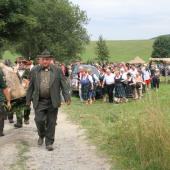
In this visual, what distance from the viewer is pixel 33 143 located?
6277mm

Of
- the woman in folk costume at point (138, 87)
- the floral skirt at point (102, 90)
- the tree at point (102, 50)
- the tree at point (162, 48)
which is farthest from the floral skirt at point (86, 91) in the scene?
the tree at point (162, 48)

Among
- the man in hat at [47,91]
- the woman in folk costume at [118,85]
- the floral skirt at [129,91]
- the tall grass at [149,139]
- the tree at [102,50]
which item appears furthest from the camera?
the tree at [102,50]

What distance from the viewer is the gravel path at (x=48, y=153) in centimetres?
481

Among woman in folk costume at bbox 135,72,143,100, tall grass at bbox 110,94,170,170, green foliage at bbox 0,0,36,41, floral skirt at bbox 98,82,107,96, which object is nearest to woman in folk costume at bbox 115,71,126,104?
floral skirt at bbox 98,82,107,96

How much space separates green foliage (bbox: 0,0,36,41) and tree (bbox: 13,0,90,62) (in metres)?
14.1

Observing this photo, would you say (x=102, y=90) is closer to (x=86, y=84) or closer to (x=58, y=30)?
(x=86, y=84)

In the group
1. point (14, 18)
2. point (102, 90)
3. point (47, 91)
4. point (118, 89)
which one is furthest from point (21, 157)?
point (14, 18)

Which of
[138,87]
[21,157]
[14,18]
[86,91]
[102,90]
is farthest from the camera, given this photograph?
[14,18]

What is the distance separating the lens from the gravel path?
4812 millimetres

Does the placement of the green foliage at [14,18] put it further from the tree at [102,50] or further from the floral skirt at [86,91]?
the tree at [102,50]

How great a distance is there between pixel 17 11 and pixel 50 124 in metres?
18.5

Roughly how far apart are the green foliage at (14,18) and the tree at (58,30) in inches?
554

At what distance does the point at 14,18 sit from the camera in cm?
2109

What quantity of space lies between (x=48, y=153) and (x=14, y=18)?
17.7 m
